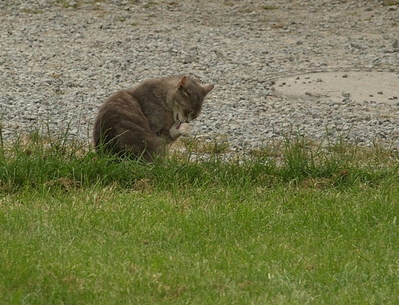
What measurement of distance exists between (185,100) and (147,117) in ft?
1.35

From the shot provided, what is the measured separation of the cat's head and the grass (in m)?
0.33

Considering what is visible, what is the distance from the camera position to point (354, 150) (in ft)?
24.8

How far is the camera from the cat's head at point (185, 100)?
25.8 ft

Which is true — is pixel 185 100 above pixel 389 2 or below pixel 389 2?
above

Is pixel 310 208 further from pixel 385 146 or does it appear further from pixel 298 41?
pixel 298 41

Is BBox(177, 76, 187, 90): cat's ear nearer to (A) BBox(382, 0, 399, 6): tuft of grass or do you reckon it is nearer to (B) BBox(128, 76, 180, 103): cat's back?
(B) BBox(128, 76, 180, 103): cat's back

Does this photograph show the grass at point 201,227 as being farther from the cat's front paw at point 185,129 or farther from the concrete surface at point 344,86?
the concrete surface at point 344,86

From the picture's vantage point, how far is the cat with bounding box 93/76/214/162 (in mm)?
7227

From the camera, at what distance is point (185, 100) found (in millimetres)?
7926

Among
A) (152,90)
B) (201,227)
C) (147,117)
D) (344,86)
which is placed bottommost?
(344,86)

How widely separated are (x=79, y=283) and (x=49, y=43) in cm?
813

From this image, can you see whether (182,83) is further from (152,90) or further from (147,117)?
(147,117)

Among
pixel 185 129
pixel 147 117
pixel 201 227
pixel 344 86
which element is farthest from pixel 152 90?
pixel 344 86

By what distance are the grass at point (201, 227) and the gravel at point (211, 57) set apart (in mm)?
642
